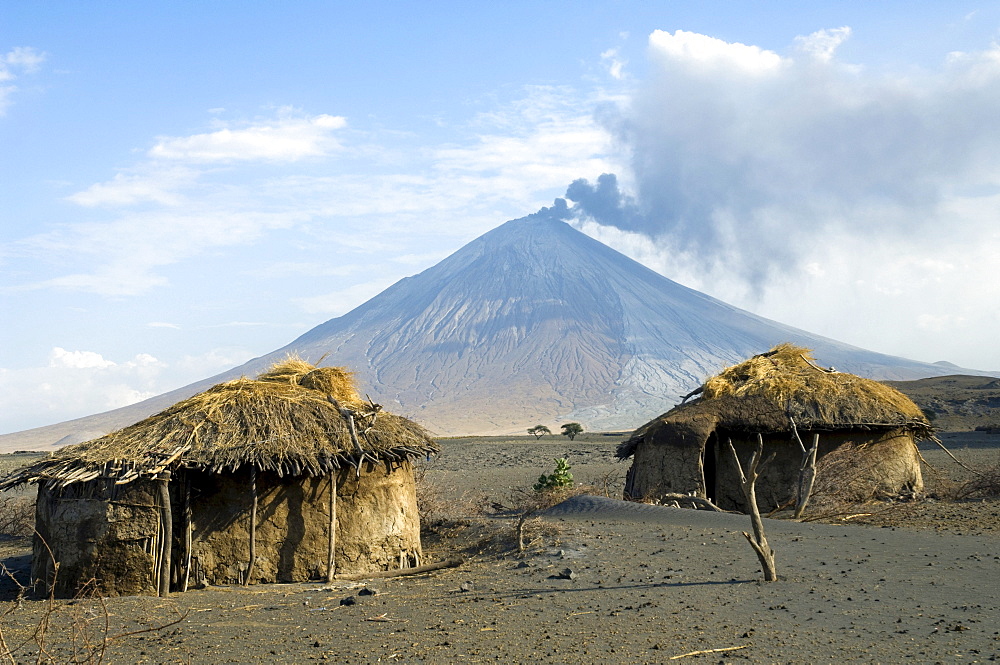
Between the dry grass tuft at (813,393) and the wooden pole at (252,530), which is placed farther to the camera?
the dry grass tuft at (813,393)

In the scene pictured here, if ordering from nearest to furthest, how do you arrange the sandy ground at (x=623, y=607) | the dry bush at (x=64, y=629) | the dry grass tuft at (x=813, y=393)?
the sandy ground at (x=623, y=607)
the dry bush at (x=64, y=629)
the dry grass tuft at (x=813, y=393)

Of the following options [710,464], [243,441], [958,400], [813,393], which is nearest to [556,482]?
[710,464]

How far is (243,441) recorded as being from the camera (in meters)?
10.3

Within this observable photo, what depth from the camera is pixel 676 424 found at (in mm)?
15547

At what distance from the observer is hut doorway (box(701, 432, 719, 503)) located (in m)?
15.9

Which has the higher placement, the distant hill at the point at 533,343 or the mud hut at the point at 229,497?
the distant hill at the point at 533,343

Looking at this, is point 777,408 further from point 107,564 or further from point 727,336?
point 727,336

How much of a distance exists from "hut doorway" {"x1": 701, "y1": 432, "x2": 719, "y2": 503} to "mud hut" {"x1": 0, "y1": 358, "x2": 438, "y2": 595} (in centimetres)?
627

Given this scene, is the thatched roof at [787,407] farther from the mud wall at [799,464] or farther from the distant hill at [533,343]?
the distant hill at [533,343]

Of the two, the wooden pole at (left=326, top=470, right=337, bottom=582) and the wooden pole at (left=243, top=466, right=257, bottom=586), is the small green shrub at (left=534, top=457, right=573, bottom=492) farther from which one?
the wooden pole at (left=243, top=466, right=257, bottom=586)

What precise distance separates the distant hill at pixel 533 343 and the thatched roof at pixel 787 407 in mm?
85346

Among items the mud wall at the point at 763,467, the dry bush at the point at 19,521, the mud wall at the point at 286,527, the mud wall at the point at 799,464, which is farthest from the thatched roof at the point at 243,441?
the dry bush at the point at 19,521

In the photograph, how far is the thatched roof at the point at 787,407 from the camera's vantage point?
1533cm

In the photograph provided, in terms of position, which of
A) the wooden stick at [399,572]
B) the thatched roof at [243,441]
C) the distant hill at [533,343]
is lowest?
the wooden stick at [399,572]
